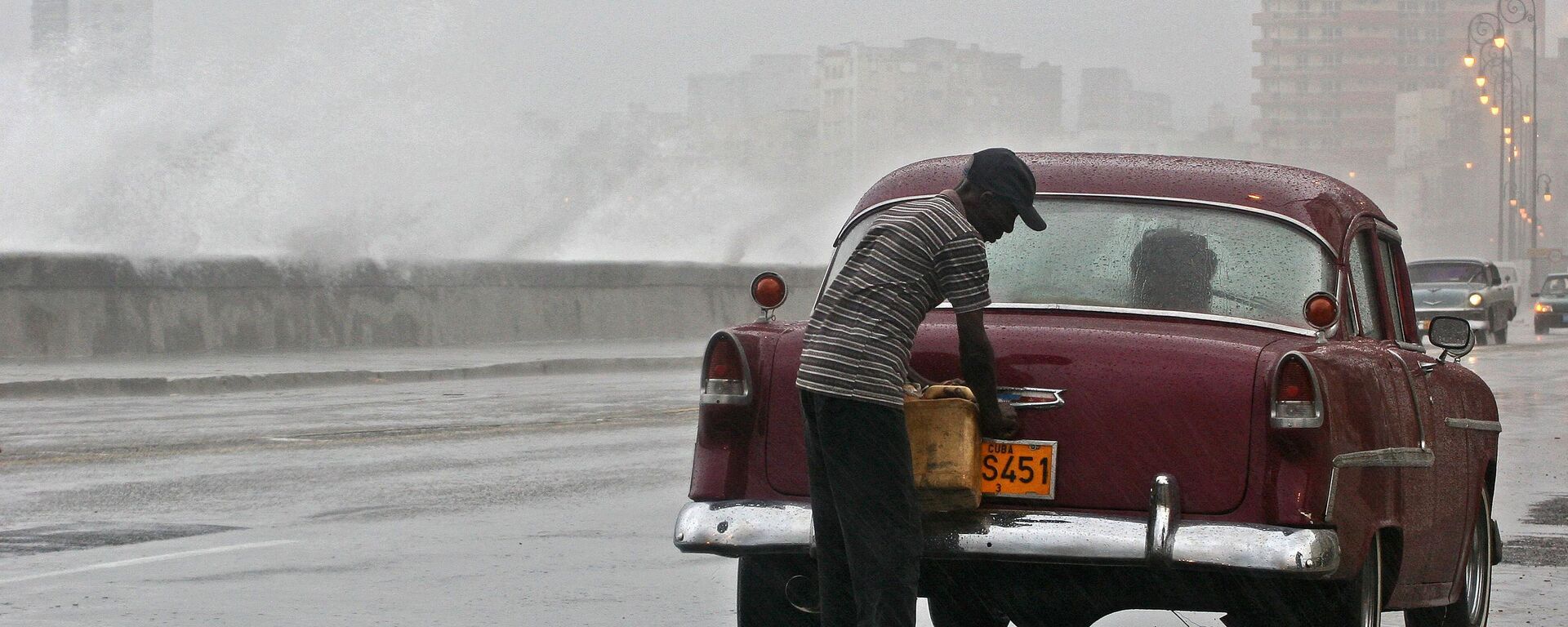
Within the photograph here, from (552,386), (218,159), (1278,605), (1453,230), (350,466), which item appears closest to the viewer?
(1278,605)

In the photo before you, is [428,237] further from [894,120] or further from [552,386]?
[894,120]

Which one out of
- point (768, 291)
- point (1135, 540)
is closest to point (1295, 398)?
point (1135, 540)

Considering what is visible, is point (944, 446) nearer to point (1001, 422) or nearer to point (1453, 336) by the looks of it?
point (1001, 422)

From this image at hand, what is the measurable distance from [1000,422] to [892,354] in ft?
1.01

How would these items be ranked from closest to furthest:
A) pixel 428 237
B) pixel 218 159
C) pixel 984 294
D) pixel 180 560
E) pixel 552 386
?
1. pixel 984 294
2. pixel 180 560
3. pixel 552 386
4. pixel 218 159
5. pixel 428 237

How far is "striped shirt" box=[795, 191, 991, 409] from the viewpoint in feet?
16.1

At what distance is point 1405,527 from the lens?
18.2ft

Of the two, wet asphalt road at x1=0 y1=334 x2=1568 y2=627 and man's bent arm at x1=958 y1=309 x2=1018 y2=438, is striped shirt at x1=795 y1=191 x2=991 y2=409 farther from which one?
wet asphalt road at x1=0 y1=334 x2=1568 y2=627

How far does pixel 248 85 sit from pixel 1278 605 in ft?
94.7

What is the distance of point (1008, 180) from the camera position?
16.4 feet

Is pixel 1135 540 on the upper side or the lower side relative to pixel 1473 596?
upper

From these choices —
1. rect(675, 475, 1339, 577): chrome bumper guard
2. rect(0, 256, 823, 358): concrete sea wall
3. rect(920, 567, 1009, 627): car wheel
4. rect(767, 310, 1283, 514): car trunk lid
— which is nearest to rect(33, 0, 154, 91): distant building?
rect(0, 256, 823, 358): concrete sea wall

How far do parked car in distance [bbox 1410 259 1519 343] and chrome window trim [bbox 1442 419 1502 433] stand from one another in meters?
28.6

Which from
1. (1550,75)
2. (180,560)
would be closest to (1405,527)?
(180,560)
